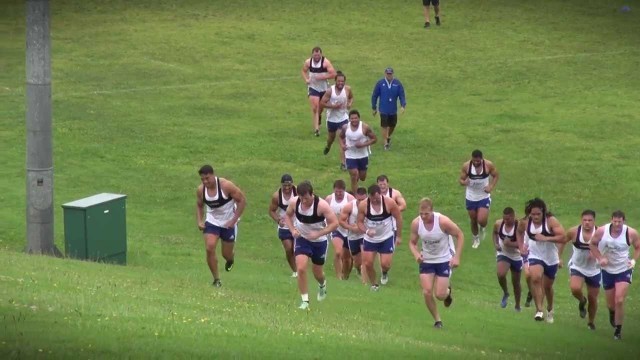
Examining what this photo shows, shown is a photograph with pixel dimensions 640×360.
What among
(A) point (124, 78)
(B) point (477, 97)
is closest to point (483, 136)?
(B) point (477, 97)

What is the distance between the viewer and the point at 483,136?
1490 inches

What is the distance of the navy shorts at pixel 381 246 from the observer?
23.9 metres

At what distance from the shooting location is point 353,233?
2506 centimetres

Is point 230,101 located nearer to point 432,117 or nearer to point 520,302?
point 432,117

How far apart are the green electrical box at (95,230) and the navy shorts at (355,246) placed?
14.0 feet

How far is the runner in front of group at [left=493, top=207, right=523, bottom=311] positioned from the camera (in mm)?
23250

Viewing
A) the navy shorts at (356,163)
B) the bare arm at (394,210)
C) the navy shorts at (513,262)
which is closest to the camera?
the bare arm at (394,210)

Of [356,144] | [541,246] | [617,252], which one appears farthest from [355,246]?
[356,144]

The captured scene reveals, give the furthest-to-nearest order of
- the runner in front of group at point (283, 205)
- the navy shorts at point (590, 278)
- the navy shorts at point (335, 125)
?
1. the navy shorts at point (335, 125)
2. the runner in front of group at point (283, 205)
3. the navy shorts at point (590, 278)

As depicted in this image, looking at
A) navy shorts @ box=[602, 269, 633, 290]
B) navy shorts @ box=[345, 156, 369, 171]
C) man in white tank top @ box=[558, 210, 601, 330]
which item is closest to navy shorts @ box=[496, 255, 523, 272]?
man in white tank top @ box=[558, 210, 601, 330]

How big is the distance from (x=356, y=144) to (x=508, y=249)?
7424mm

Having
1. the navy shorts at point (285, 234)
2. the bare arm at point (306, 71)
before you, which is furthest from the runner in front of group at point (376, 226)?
the bare arm at point (306, 71)

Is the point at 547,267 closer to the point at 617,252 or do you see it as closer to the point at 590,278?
the point at 590,278

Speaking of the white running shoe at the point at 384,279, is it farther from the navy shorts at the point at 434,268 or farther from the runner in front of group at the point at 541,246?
the navy shorts at the point at 434,268
